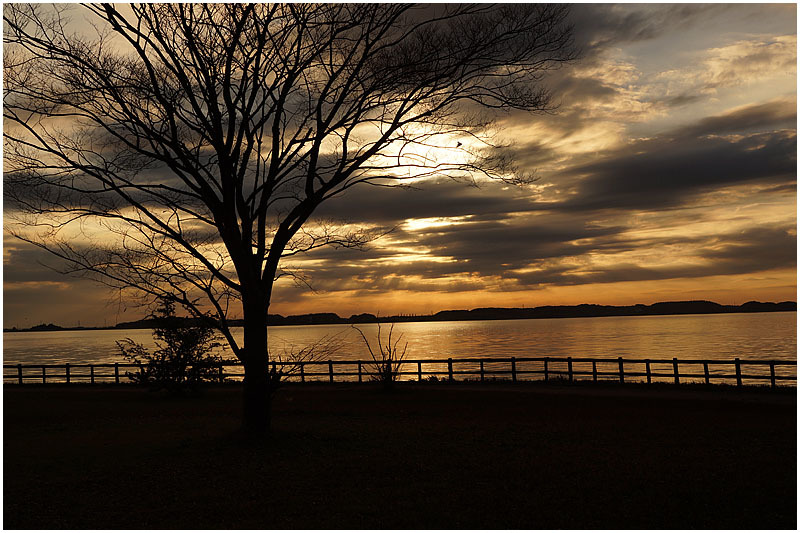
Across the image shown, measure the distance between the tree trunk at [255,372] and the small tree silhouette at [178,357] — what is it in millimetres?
12865

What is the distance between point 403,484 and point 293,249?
5.91 m

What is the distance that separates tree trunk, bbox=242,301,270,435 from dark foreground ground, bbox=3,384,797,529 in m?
0.45

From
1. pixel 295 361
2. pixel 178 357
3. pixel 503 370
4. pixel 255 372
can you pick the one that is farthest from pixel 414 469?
pixel 503 370

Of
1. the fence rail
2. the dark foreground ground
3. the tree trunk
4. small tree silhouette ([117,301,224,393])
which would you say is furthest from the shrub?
small tree silhouette ([117,301,224,393])

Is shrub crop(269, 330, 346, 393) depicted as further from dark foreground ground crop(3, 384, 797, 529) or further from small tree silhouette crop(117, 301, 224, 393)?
small tree silhouette crop(117, 301, 224, 393)

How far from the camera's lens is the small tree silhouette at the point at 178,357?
24.9m

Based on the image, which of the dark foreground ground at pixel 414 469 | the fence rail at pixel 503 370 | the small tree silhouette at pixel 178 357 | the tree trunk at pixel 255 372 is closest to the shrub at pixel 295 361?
the fence rail at pixel 503 370

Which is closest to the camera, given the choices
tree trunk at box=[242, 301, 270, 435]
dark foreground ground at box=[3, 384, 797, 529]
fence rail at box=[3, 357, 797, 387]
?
dark foreground ground at box=[3, 384, 797, 529]

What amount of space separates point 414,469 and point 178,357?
56.0ft

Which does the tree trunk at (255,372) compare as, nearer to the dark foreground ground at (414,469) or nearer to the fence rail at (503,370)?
the dark foreground ground at (414,469)

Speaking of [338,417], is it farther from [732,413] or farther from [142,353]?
[142,353]

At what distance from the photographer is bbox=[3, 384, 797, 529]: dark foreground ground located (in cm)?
787

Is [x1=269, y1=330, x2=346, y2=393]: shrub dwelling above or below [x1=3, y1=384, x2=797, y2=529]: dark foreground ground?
above

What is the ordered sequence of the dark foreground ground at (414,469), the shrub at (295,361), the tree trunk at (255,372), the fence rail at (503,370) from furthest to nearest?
the fence rail at (503,370), the shrub at (295,361), the tree trunk at (255,372), the dark foreground ground at (414,469)
